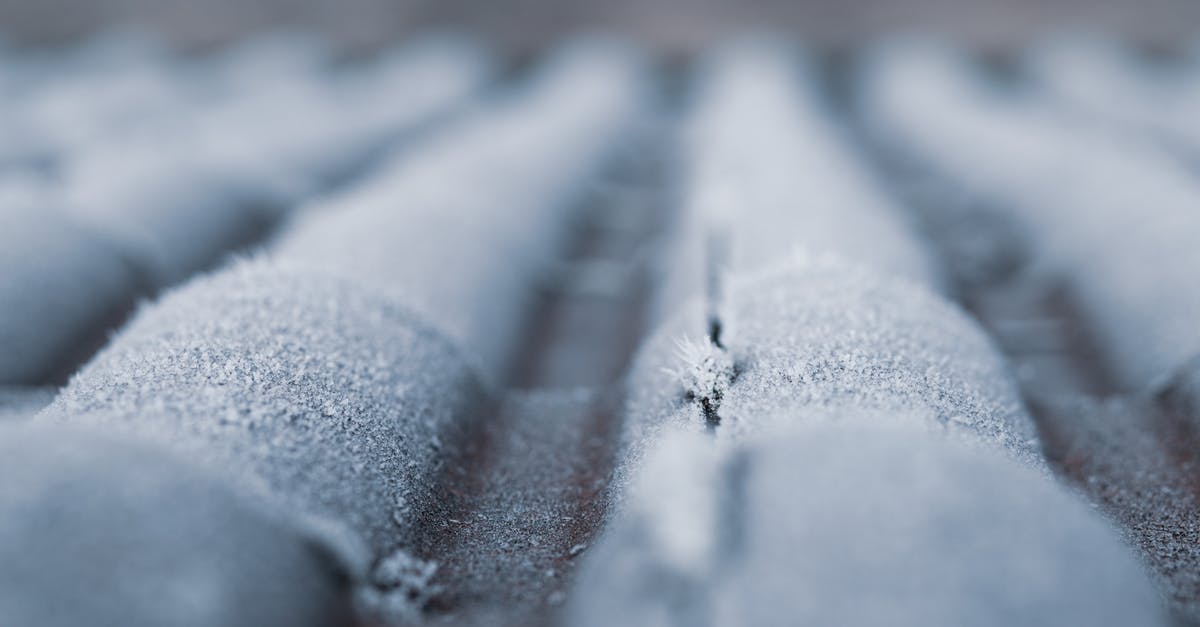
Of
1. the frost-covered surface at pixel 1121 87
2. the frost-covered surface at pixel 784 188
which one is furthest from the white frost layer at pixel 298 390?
the frost-covered surface at pixel 1121 87

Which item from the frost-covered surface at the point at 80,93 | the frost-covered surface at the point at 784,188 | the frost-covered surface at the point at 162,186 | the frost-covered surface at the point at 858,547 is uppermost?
the frost-covered surface at the point at 80,93

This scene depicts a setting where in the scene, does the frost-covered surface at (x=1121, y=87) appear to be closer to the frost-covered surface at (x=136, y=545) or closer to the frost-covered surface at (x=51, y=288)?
the frost-covered surface at (x=136, y=545)

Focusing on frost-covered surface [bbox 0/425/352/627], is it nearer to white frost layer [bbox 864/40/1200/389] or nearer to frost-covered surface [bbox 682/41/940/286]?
frost-covered surface [bbox 682/41/940/286]

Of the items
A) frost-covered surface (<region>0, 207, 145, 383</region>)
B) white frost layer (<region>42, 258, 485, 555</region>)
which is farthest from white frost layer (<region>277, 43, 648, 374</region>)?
frost-covered surface (<region>0, 207, 145, 383</region>)

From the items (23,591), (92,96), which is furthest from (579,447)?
(92,96)

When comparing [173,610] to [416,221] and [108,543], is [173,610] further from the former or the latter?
[416,221]

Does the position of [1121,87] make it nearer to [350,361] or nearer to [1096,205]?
[1096,205]

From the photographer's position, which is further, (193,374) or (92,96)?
(92,96)
